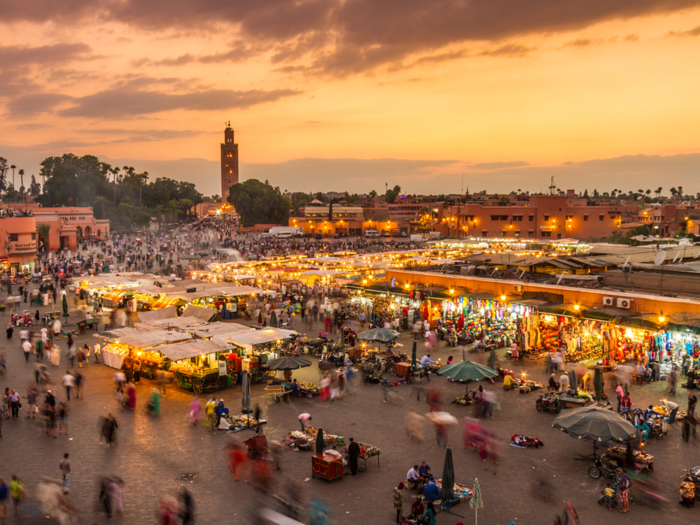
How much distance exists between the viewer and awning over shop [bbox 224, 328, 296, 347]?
56.5 ft

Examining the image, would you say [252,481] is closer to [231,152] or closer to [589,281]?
[589,281]

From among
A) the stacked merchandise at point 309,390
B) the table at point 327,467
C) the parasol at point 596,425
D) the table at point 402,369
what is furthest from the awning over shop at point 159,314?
the parasol at point 596,425

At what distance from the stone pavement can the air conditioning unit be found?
2.85 meters

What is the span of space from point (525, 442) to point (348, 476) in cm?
395

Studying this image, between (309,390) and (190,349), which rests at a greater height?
(190,349)

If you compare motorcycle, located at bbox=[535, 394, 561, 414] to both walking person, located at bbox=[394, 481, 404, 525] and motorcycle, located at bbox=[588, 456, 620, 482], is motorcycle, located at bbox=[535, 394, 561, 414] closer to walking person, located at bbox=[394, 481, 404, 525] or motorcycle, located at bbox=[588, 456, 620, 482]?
motorcycle, located at bbox=[588, 456, 620, 482]

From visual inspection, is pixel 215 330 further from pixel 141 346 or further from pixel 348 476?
pixel 348 476

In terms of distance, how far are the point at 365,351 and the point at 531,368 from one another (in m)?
5.50

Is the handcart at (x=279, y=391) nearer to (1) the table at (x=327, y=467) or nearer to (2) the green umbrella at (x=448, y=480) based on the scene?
(1) the table at (x=327, y=467)

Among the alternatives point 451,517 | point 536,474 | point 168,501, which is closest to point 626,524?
point 536,474

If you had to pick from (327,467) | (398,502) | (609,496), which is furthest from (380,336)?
(609,496)

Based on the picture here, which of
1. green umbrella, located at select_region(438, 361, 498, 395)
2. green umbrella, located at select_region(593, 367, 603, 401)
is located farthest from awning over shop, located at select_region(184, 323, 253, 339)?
green umbrella, located at select_region(593, 367, 603, 401)

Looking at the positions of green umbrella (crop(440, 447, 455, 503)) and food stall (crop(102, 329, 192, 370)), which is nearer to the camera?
green umbrella (crop(440, 447, 455, 503))

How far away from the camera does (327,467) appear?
10.2 meters
